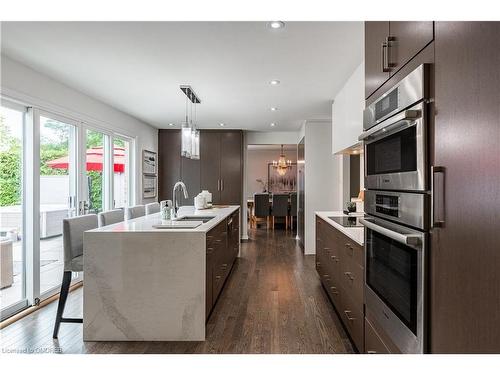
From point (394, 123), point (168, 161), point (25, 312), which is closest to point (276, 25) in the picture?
point (394, 123)

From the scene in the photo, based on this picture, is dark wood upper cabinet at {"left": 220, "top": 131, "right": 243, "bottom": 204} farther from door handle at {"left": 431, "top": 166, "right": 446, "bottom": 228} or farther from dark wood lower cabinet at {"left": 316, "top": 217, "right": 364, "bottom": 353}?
door handle at {"left": 431, "top": 166, "right": 446, "bottom": 228}

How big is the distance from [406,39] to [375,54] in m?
0.43

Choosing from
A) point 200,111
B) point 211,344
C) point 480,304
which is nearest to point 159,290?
point 211,344

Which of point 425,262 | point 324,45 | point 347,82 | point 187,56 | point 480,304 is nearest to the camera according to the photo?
point 480,304

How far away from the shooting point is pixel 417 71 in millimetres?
1191

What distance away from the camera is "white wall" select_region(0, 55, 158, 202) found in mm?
2982

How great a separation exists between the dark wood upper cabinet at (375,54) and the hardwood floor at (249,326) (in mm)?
1805

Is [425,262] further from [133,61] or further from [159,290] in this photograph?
[133,61]

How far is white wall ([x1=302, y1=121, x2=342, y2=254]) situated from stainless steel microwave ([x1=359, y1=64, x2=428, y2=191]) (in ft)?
13.7

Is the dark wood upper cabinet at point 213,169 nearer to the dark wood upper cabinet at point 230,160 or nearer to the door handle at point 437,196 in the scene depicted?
the dark wood upper cabinet at point 230,160

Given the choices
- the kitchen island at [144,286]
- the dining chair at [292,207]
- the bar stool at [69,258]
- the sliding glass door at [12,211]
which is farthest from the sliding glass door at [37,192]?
the dining chair at [292,207]

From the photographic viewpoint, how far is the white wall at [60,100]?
2.98 m

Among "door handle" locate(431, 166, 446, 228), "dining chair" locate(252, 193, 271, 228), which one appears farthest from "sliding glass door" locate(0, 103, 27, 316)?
→ "dining chair" locate(252, 193, 271, 228)
